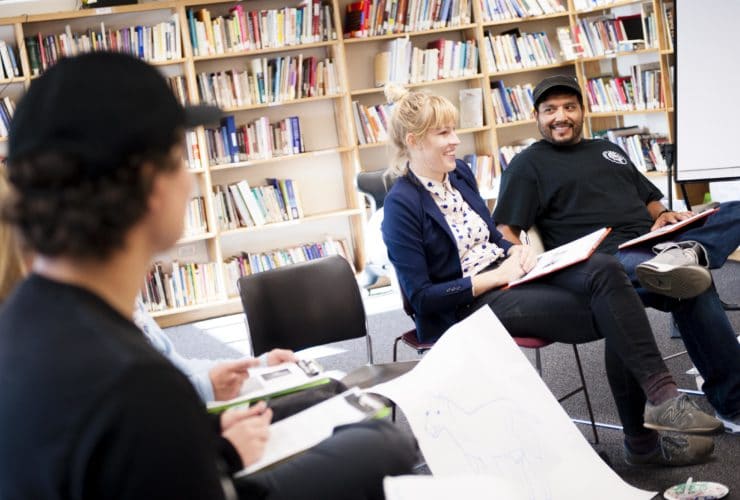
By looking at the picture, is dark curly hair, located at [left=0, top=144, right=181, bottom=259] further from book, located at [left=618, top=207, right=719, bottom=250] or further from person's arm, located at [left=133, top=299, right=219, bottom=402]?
book, located at [left=618, top=207, right=719, bottom=250]

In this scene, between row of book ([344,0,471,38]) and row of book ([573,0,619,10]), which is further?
row of book ([344,0,471,38])

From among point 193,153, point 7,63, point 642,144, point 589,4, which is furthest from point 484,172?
point 7,63

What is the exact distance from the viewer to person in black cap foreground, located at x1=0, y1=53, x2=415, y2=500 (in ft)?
2.90

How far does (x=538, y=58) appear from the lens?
6824 millimetres

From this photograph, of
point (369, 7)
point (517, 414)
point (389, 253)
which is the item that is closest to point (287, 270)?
point (389, 253)

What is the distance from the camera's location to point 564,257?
9.16ft

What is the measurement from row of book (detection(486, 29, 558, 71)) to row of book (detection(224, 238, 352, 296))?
5.97ft

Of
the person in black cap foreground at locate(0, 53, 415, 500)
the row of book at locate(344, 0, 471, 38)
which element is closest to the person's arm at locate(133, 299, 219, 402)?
the person in black cap foreground at locate(0, 53, 415, 500)

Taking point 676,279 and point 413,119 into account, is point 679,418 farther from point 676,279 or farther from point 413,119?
point 413,119

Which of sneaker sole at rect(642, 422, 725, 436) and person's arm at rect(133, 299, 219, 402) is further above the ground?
person's arm at rect(133, 299, 219, 402)

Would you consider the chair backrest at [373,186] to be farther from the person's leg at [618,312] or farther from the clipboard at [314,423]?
the clipboard at [314,423]

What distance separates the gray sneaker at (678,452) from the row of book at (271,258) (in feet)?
12.8

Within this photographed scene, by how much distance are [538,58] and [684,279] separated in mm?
4442

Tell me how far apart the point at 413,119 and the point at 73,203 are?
2164mm
